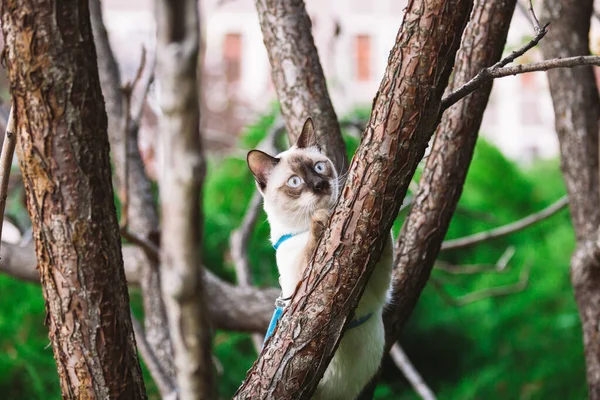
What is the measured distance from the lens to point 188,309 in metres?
0.85

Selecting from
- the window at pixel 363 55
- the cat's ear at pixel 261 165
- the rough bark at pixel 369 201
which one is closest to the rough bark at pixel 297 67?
the cat's ear at pixel 261 165

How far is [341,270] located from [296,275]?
→ 36 cm

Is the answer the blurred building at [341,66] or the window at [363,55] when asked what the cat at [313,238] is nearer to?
the blurred building at [341,66]

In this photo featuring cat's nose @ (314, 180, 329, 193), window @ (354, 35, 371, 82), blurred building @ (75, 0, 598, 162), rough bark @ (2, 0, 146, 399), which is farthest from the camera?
window @ (354, 35, 371, 82)

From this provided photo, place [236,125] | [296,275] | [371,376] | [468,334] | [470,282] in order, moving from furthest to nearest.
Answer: [236,125], [470,282], [468,334], [371,376], [296,275]

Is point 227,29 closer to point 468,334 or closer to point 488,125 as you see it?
point 488,125

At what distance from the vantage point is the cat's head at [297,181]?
78.7 inches

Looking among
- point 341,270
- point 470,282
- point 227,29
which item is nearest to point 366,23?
point 227,29

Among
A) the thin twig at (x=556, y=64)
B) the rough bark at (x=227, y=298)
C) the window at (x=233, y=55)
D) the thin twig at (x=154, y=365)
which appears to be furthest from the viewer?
the window at (x=233, y=55)

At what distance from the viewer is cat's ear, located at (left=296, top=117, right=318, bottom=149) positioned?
6.86 feet

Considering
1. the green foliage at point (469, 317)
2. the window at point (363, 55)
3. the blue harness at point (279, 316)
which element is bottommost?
the green foliage at point (469, 317)

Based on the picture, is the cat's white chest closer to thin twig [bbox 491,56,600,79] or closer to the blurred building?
thin twig [bbox 491,56,600,79]

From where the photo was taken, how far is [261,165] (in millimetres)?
2209

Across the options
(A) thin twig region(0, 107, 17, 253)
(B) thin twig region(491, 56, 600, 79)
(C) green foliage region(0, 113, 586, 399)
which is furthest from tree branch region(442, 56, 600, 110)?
(C) green foliage region(0, 113, 586, 399)
